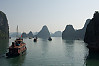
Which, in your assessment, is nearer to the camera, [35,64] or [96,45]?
[35,64]

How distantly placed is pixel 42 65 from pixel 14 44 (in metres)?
20.7

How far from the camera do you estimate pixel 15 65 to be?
39.2 m

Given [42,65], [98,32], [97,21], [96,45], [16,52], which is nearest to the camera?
[42,65]

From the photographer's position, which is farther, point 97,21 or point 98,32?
point 97,21

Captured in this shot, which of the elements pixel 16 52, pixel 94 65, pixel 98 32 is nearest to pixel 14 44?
pixel 16 52

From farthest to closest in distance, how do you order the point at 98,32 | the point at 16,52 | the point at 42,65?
the point at 98,32 → the point at 16,52 → the point at 42,65

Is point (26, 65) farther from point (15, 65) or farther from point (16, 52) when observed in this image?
point (16, 52)

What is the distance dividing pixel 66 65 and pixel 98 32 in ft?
122

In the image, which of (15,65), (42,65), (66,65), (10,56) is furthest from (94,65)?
(10,56)

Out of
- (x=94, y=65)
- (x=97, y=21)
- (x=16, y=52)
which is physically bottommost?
(x=94, y=65)

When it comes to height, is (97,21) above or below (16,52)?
above

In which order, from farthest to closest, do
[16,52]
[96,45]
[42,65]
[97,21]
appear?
[97,21], [96,45], [16,52], [42,65]

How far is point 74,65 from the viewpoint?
3966 centimetres

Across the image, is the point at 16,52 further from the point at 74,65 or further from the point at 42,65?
the point at 74,65
